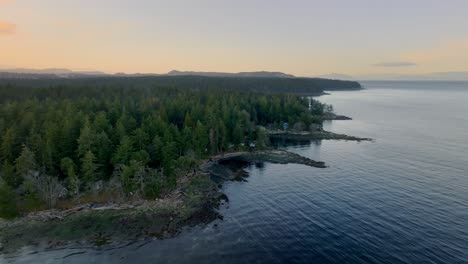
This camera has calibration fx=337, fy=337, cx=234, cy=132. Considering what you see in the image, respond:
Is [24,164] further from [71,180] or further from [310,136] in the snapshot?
[310,136]

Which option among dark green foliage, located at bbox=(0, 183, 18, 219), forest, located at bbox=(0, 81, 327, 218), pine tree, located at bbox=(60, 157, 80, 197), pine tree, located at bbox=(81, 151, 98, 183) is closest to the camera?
dark green foliage, located at bbox=(0, 183, 18, 219)

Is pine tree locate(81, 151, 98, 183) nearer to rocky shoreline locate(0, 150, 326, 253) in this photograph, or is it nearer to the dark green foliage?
rocky shoreline locate(0, 150, 326, 253)

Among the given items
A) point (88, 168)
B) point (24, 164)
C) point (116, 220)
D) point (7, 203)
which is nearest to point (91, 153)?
point (88, 168)

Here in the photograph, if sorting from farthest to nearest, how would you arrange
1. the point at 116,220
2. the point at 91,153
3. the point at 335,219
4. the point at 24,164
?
the point at 91,153 < the point at 24,164 < the point at 335,219 < the point at 116,220

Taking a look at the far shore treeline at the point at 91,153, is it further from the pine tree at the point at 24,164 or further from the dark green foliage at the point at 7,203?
the dark green foliage at the point at 7,203

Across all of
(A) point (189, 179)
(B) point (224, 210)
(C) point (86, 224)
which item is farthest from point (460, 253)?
(C) point (86, 224)

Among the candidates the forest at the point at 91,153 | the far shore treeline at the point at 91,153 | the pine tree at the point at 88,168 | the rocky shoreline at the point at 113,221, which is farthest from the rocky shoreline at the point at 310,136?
the pine tree at the point at 88,168

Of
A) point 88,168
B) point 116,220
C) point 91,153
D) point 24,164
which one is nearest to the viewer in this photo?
point 116,220

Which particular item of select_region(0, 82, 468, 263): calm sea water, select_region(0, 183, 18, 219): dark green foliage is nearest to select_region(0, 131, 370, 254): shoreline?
select_region(0, 183, 18, 219): dark green foliage
